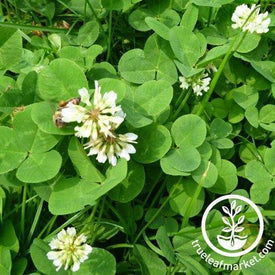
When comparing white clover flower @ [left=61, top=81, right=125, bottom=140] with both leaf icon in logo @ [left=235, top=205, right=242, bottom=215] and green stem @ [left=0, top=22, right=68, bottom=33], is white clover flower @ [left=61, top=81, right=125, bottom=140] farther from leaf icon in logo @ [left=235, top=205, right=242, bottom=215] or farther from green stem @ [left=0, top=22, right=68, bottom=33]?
green stem @ [left=0, top=22, right=68, bottom=33]

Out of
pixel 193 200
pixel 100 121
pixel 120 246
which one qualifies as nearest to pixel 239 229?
pixel 193 200

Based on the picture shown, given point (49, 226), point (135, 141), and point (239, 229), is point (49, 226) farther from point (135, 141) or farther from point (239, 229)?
point (239, 229)

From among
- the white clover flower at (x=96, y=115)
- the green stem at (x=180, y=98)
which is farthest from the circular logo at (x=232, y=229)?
the white clover flower at (x=96, y=115)

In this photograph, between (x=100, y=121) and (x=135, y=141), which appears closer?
(x=100, y=121)

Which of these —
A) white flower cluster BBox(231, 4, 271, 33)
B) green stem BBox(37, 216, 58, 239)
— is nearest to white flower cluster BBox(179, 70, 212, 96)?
white flower cluster BBox(231, 4, 271, 33)

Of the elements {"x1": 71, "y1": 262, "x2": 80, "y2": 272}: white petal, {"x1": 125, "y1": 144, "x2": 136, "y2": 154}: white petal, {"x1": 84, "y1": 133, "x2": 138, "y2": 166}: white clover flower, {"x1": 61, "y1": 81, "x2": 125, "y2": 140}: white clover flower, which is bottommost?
{"x1": 71, "y1": 262, "x2": 80, "y2": 272}: white petal

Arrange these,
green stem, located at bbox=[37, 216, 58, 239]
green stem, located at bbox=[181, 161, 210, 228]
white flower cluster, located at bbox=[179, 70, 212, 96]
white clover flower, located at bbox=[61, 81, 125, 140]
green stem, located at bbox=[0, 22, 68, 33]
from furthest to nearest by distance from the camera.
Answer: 1. green stem, located at bbox=[0, 22, 68, 33]
2. white flower cluster, located at bbox=[179, 70, 212, 96]
3. green stem, located at bbox=[37, 216, 58, 239]
4. green stem, located at bbox=[181, 161, 210, 228]
5. white clover flower, located at bbox=[61, 81, 125, 140]
